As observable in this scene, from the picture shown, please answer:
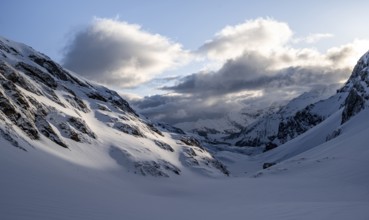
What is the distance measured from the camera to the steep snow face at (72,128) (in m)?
39.2

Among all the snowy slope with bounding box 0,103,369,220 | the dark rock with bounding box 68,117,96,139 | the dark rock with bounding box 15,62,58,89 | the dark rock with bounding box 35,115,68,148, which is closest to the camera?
the snowy slope with bounding box 0,103,369,220

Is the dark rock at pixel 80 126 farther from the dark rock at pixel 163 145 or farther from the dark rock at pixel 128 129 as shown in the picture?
the dark rock at pixel 163 145

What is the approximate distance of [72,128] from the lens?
164 ft

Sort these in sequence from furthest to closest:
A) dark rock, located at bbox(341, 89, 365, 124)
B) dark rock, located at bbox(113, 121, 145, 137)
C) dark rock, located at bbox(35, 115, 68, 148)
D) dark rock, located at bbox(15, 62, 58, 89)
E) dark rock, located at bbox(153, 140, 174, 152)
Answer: dark rock, located at bbox(341, 89, 365, 124), dark rock, located at bbox(153, 140, 174, 152), dark rock, located at bbox(113, 121, 145, 137), dark rock, located at bbox(15, 62, 58, 89), dark rock, located at bbox(35, 115, 68, 148)

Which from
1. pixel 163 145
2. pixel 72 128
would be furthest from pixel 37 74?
pixel 163 145

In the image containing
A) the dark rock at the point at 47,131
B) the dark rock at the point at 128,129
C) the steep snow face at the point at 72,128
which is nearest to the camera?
the steep snow face at the point at 72,128

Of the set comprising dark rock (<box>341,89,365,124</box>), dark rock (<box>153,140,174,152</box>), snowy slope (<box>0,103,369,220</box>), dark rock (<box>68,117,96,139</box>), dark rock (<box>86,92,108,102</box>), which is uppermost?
dark rock (<box>86,92,108,102</box>)

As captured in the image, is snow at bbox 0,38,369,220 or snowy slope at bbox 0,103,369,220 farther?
snow at bbox 0,38,369,220

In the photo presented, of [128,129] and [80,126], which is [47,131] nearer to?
[80,126]

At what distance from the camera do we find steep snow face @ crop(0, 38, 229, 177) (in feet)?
129

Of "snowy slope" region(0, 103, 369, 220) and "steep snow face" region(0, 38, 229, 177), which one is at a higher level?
"steep snow face" region(0, 38, 229, 177)

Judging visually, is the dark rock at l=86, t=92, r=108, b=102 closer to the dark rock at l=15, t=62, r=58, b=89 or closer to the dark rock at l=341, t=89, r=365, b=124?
the dark rock at l=15, t=62, r=58, b=89

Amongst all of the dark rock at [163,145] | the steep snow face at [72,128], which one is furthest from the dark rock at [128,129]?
the dark rock at [163,145]

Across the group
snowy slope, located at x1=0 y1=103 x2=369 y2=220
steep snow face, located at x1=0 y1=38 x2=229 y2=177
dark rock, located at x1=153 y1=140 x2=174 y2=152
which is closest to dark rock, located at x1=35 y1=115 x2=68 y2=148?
steep snow face, located at x1=0 y1=38 x2=229 y2=177
